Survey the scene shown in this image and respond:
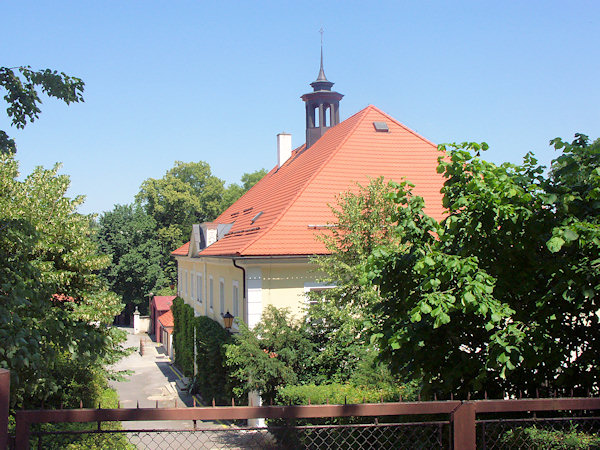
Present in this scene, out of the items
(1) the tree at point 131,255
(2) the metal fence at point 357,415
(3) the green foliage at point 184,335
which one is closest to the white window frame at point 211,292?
(3) the green foliage at point 184,335

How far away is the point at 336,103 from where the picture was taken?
27.8m

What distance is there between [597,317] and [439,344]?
52.4 inches

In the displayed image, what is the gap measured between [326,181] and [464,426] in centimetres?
1539

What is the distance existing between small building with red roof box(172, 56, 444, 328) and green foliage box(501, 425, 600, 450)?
941cm

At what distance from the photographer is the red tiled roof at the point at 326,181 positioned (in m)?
16.6

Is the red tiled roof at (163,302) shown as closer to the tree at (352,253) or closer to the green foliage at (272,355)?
the green foliage at (272,355)

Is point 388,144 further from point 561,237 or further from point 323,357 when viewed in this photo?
point 561,237

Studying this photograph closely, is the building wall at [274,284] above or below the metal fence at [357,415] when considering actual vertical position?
above

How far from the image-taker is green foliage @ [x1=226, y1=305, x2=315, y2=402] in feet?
45.8

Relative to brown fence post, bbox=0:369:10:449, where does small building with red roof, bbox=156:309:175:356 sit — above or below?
below

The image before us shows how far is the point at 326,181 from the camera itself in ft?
61.5

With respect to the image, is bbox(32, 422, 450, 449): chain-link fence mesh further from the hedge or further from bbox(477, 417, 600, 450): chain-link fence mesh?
the hedge

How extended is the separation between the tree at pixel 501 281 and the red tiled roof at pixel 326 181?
10.4 meters

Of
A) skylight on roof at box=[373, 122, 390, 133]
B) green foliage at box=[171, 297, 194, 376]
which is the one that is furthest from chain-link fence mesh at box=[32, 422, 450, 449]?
green foliage at box=[171, 297, 194, 376]
